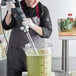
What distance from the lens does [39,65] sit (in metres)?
0.94

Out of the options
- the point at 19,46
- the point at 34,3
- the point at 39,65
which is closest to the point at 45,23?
the point at 34,3

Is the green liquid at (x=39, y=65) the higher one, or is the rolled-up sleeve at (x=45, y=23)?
the rolled-up sleeve at (x=45, y=23)

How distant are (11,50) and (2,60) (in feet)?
4.46

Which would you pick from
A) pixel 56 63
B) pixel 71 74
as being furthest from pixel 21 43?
pixel 56 63

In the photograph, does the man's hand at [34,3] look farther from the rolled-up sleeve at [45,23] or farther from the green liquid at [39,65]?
the green liquid at [39,65]

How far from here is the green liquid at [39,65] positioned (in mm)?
930

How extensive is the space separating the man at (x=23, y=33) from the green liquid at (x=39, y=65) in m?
0.69

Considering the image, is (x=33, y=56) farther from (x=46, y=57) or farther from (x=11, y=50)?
(x=11, y=50)

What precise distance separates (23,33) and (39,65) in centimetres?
90

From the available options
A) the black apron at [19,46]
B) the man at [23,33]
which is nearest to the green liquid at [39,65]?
the man at [23,33]

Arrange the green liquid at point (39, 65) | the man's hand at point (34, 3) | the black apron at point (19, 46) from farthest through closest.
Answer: the black apron at point (19, 46)
the man's hand at point (34, 3)
the green liquid at point (39, 65)

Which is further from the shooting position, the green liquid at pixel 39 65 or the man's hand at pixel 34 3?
the man's hand at pixel 34 3

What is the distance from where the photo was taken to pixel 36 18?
1.77 metres

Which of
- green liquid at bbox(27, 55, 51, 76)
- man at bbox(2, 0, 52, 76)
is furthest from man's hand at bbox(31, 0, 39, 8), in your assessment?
green liquid at bbox(27, 55, 51, 76)
